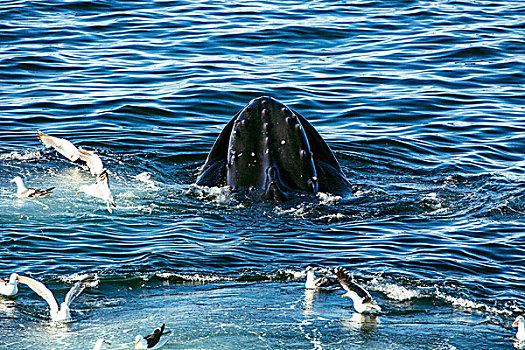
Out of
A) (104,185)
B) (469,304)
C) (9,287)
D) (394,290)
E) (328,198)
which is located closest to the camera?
(9,287)

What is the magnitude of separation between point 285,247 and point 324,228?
2.17 ft

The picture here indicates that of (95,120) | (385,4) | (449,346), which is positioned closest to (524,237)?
(449,346)

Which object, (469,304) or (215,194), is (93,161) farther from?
(469,304)

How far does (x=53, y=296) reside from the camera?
19.8ft

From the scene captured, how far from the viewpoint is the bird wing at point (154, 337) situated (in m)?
4.98

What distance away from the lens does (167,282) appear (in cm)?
678

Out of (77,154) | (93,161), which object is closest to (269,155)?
(93,161)

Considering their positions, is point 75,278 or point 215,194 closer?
point 75,278

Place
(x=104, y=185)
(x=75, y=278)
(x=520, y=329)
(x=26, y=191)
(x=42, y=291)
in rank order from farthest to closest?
1. (x=26, y=191)
2. (x=104, y=185)
3. (x=75, y=278)
4. (x=42, y=291)
5. (x=520, y=329)

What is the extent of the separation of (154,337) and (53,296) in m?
1.25

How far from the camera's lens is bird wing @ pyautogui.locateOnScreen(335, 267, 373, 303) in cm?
587

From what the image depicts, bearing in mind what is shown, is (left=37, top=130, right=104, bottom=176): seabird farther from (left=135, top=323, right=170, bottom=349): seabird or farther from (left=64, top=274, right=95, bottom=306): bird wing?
(left=135, top=323, right=170, bottom=349): seabird

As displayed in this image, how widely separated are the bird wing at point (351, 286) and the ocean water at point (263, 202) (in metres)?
0.17

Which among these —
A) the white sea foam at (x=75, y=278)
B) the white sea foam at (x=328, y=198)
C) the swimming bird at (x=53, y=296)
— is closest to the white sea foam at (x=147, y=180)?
the white sea foam at (x=328, y=198)
